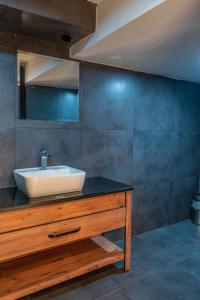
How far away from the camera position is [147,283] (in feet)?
6.79

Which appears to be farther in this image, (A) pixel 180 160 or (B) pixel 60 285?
(A) pixel 180 160

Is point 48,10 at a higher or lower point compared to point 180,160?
higher

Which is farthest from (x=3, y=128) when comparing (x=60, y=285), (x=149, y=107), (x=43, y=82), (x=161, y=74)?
(x=161, y=74)

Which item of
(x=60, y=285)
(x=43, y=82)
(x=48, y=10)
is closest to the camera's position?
(x=48, y=10)

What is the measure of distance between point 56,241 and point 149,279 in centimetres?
94

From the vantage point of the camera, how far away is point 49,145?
89.4 inches

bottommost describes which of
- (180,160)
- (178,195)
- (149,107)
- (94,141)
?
(178,195)

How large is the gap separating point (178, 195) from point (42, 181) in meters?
2.22

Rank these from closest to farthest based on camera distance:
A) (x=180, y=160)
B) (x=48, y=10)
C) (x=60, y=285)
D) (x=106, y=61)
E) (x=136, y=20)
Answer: (x=136, y=20) < (x=48, y=10) < (x=60, y=285) < (x=106, y=61) < (x=180, y=160)

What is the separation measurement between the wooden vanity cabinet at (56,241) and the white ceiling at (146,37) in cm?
123

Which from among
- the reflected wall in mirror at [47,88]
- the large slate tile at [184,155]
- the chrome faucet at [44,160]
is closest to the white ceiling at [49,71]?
the reflected wall in mirror at [47,88]

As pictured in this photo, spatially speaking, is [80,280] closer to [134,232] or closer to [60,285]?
[60,285]

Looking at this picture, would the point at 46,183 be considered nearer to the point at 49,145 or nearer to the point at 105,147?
the point at 49,145

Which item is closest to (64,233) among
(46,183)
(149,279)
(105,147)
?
(46,183)
